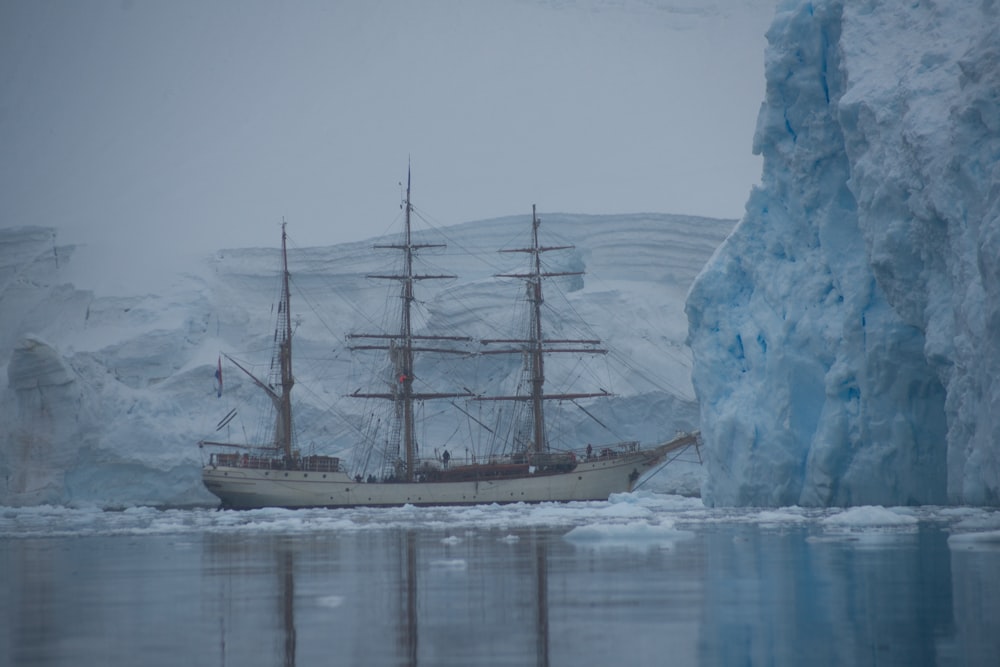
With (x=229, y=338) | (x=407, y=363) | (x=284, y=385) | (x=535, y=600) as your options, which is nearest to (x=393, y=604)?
(x=535, y=600)

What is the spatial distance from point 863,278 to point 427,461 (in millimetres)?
21480

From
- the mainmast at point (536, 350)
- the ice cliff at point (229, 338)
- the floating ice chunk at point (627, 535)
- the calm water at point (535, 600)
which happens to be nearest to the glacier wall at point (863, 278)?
the calm water at point (535, 600)

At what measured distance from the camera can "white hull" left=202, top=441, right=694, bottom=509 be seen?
3747 cm

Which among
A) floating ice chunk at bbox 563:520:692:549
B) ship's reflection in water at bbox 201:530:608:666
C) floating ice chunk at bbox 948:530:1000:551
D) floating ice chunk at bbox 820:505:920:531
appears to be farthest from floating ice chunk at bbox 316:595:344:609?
floating ice chunk at bbox 820:505:920:531

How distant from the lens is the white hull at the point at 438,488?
37.5 meters

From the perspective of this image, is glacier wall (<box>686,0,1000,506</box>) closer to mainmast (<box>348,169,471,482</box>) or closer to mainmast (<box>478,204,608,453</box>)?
mainmast (<box>478,204,608,453</box>)

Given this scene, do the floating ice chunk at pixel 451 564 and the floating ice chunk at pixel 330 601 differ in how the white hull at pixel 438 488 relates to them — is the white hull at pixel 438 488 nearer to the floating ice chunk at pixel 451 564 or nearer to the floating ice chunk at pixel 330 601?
the floating ice chunk at pixel 451 564

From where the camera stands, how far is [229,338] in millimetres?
41844

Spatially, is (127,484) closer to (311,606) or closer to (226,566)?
(226,566)

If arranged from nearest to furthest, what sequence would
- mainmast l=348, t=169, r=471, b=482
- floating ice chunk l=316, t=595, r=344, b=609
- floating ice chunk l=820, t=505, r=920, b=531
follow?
floating ice chunk l=316, t=595, r=344, b=609, floating ice chunk l=820, t=505, r=920, b=531, mainmast l=348, t=169, r=471, b=482

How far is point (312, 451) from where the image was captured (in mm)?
40594

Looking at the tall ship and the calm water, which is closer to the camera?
the calm water

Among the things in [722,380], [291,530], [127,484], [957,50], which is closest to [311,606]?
[291,530]

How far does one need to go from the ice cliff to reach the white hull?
1.91m
